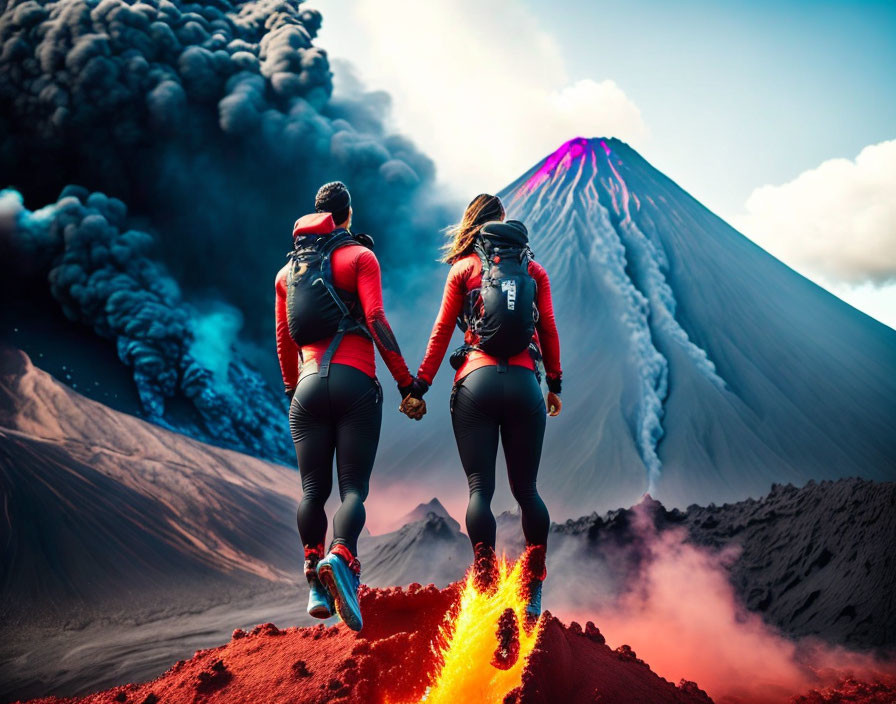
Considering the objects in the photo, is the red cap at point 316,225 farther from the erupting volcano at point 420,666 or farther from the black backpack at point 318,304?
the erupting volcano at point 420,666

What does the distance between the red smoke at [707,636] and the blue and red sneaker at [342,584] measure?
3.69m

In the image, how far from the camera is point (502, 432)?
4121 millimetres

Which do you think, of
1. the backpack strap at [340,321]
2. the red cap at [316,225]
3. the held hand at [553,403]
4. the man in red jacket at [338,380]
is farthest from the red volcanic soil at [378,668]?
the red cap at [316,225]

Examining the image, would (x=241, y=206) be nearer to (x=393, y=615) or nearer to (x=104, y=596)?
(x=104, y=596)

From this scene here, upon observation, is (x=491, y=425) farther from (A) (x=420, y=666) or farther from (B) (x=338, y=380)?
(A) (x=420, y=666)

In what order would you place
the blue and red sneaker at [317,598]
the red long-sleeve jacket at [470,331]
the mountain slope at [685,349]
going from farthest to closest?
1. the mountain slope at [685,349]
2. the red long-sleeve jacket at [470,331]
3. the blue and red sneaker at [317,598]

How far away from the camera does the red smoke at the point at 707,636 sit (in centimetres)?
718

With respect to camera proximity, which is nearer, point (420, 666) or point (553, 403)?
point (420, 666)

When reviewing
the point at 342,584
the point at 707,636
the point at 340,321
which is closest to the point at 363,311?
the point at 340,321

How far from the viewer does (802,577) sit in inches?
393

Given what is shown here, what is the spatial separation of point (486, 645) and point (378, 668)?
1.94 feet

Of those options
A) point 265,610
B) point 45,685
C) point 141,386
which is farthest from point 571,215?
point 45,685

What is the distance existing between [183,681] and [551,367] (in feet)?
9.43

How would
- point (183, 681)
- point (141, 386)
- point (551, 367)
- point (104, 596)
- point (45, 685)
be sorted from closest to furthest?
point (183, 681), point (551, 367), point (45, 685), point (104, 596), point (141, 386)
